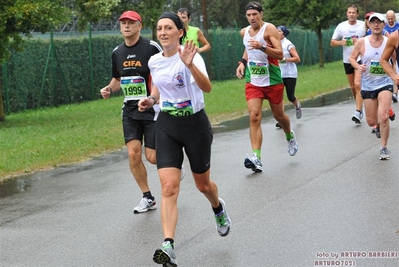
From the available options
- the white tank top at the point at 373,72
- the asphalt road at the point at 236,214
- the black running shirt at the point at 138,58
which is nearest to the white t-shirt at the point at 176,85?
the asphalt road at the point at 236,214

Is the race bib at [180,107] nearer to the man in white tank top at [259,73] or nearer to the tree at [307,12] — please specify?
the man in white tank top at [259,73]

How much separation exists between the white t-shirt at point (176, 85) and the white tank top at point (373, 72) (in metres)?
5.23

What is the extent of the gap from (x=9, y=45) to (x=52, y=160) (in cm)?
691

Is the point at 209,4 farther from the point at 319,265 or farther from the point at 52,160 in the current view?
the point at 319,265

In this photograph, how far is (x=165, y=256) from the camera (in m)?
6.04

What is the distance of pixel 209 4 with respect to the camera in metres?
56.8

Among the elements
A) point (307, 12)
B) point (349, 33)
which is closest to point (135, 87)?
point (349, 33)

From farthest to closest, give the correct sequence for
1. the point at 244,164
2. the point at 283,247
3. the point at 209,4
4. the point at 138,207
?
the point at 209,4
the point at 244,164
the point at 138,207
the point at 283,247

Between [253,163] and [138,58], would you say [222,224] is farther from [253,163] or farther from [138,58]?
[253,163]

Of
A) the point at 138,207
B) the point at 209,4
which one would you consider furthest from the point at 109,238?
the point at 209,4

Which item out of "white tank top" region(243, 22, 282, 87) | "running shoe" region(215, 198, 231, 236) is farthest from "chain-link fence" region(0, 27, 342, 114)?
"running shoe" region(215, 198, 231, 236)

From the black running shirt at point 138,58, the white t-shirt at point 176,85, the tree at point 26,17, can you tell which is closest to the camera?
the white t-shirt at point 176,85

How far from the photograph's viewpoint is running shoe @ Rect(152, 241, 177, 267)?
6031 mm

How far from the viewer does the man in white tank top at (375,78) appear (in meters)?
11.2
